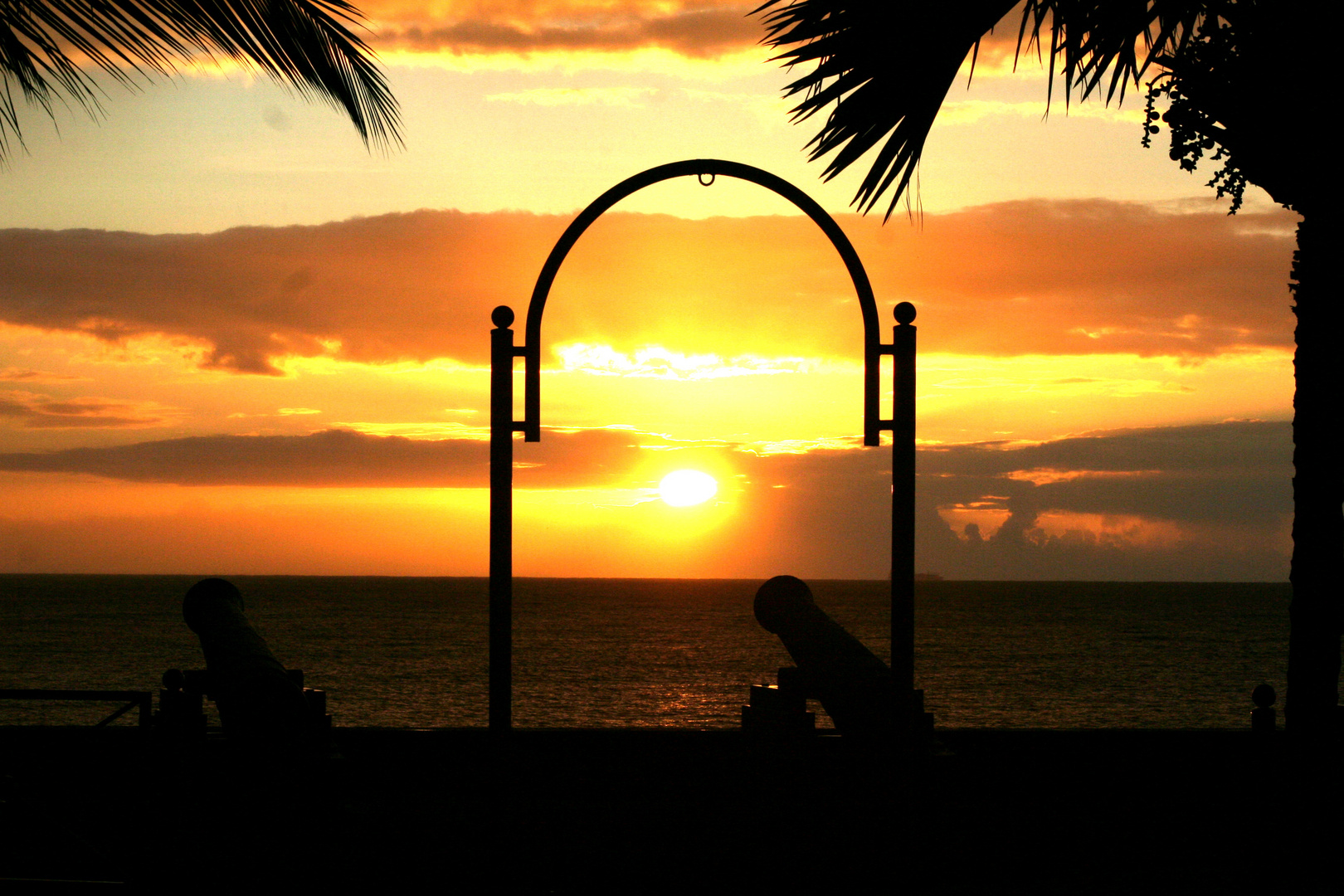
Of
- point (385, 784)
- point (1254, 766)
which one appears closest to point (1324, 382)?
point (1254, 766)

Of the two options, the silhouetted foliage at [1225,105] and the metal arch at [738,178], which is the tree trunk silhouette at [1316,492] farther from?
the metal arch at [738,178]

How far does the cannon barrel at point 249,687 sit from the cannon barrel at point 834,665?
391cm

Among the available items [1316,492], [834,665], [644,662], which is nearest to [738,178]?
[834,665]

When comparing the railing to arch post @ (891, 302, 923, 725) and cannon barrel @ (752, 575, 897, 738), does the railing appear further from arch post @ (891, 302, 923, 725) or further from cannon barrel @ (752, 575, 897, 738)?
arch post @ (891, 302, 923, 725)

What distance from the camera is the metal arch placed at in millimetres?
8555

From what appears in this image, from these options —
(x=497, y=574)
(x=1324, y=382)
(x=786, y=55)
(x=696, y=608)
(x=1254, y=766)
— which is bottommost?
(x=696, y=608)

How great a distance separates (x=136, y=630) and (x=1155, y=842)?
117852 mm

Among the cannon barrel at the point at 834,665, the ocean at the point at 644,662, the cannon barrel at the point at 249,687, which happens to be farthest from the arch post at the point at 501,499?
the ocean at the point at 644,662

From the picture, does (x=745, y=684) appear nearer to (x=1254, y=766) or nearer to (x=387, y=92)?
(x=1254, y=766)

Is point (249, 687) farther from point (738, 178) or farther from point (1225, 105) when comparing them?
point (1225, 105)

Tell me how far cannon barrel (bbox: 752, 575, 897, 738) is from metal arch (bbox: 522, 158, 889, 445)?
199 cm

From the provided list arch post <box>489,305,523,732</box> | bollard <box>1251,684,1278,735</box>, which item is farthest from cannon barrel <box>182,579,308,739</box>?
bollard <box>1251,684,1278,735</box>

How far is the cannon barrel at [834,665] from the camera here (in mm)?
9078

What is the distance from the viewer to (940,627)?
126375mm
